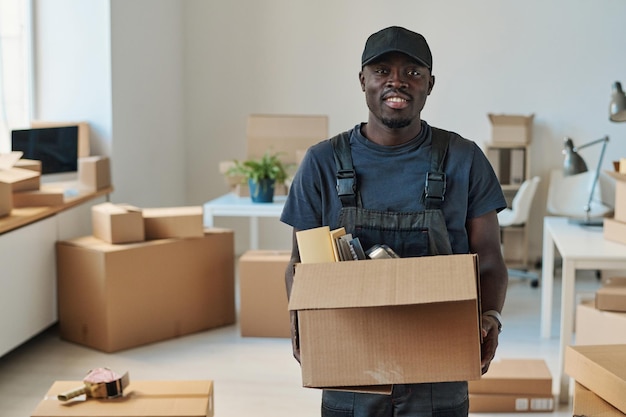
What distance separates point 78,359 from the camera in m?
4.33

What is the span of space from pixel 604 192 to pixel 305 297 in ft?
17.8

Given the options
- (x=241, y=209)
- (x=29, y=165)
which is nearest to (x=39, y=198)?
(x=29, y=165)

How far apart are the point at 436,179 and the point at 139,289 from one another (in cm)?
292

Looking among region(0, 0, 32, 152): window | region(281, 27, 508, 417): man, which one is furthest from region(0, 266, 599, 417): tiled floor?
region(281, 27, 508, 417): man

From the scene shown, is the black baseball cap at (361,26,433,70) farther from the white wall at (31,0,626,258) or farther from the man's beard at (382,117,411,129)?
the white wall at (31,0,626,258)

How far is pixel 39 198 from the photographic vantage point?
4.52 metres

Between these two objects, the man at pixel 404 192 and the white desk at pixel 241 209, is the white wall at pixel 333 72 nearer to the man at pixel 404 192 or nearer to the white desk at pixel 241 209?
the white desk at pixel 241 209

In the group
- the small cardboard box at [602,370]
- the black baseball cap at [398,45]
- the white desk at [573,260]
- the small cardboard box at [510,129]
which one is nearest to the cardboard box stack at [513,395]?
the white desk at [573,260]

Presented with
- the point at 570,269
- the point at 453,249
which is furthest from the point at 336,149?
the point at 570,269

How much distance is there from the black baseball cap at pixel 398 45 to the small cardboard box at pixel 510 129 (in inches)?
185

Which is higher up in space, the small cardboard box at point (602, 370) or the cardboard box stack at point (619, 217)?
the cardboard box stack at point (619, 217)

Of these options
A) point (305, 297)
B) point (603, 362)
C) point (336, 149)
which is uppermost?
point (336, 149)

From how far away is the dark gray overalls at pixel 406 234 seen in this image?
1826 millimetres

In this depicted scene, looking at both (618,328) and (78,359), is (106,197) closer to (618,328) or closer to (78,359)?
(78,359)
